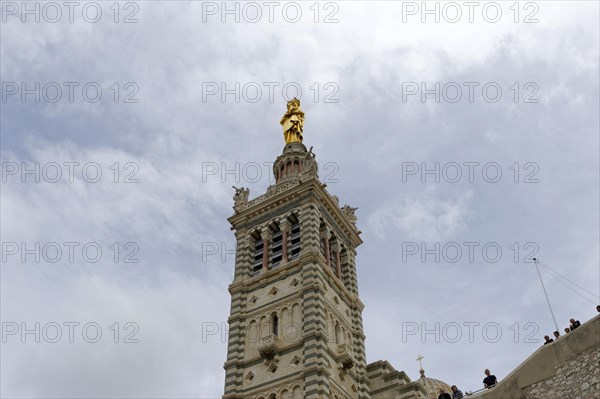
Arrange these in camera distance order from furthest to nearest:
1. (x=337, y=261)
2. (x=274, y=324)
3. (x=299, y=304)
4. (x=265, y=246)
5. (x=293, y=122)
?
1. (x=293, y=122)
2. (x=337, y=261)
3. (x=265, y=246)
4. (x=274, y=324)
5. (x=299, y=304)

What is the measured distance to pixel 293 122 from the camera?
52750 mm

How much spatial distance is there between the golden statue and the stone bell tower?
3.19 m

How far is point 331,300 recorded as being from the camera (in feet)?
128

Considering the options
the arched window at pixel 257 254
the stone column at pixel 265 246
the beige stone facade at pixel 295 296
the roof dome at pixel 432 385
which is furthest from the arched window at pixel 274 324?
the roof dome at pixel 432 385

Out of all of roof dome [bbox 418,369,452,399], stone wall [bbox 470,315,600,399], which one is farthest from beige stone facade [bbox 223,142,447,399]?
stone wall [bbox 470,315,600,399]

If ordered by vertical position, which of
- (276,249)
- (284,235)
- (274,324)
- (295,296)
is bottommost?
(274,324)

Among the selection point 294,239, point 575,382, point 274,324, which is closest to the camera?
point 575,382

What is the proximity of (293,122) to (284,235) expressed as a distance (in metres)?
13.9

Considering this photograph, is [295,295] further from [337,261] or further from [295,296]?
[337,261]

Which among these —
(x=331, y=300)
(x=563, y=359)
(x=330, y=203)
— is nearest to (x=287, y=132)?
(x=330, y=203)

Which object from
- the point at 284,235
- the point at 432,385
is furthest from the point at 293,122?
the point at 432,385

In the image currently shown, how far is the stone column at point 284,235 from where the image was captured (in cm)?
4059

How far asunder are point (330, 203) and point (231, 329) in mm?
11693

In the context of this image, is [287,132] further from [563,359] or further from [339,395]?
[563,359]
